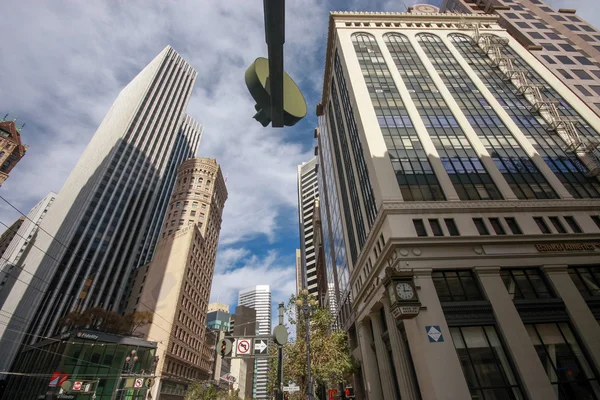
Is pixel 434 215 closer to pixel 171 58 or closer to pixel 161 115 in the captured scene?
pixel 161 115

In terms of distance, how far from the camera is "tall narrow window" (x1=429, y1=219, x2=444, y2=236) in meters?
22.8

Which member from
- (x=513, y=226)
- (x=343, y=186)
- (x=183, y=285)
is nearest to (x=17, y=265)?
(x=183, y=285)

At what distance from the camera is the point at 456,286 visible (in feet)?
68.3

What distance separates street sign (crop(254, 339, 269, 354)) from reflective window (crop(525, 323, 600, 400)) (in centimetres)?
1807

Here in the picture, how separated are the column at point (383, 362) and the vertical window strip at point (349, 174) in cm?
797

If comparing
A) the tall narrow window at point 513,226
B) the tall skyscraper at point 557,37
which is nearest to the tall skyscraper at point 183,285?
the tall narrow window at point 513,226

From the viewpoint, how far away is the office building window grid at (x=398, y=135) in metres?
25.9

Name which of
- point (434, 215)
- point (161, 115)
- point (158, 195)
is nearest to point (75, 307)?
point (158, 195)

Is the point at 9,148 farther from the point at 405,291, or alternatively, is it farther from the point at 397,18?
the point at 405,291

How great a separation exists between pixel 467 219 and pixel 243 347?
66.6 feet

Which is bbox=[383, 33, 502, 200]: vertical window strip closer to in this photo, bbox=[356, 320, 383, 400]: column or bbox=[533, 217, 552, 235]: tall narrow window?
bbox=[533, 217, 552, 235]: tall narrow window

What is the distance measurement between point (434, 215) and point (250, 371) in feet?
458

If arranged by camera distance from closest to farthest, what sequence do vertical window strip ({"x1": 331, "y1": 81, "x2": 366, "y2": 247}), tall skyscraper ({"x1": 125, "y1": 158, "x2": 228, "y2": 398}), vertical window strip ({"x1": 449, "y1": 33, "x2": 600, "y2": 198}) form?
vertical window strip ({"x1": 449, "y1": 33, "x2": 600, "y2": 198}) → vertical window strip ({"x1": 331, "y1": 81, "x2": 366, "y2": 247}) → tall skyscraper ({"x1": 125, "y1": 158, "x2": 228, "y2": 398})

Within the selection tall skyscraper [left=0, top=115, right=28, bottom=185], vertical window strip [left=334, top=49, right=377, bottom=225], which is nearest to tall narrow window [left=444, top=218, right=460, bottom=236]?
vertical window strip [left=334, top=49, right=377, bottom=225]
